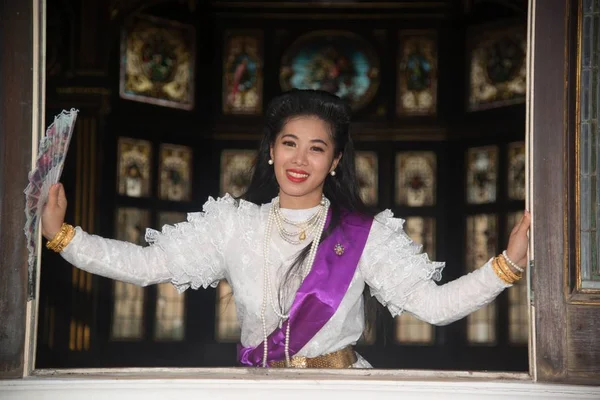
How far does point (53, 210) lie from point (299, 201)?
2.90ft

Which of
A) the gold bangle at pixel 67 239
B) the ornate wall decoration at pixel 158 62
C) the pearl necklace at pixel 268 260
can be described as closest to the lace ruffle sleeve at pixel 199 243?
the pearl necklace at pixel 268 260

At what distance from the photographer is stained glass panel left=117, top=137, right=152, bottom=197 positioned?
24.5ft

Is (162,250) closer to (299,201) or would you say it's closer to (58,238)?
(58,238)

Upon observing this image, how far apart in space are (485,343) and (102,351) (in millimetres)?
2925

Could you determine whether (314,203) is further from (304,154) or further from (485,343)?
(485,343)

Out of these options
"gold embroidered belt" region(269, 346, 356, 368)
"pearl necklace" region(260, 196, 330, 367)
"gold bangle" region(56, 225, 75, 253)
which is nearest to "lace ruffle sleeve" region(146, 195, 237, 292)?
"pearl necklace" region(260, 196, 330, 367)

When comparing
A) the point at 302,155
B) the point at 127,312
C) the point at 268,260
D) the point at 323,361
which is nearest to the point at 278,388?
the point at 323,361

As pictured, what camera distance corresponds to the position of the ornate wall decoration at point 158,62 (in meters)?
7.51

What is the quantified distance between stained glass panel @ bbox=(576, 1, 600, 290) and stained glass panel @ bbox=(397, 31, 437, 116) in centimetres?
521

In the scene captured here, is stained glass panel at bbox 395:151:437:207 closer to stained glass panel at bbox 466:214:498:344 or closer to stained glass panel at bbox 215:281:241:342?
stained glass panel at bbox 466:214:498:344

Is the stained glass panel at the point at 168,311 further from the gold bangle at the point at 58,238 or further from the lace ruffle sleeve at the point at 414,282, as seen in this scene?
the gold bangle at the point at 58,238

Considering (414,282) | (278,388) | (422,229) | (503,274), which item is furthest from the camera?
(422,229)

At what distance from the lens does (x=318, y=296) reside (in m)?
3.26

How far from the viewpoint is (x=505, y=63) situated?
766 cm
